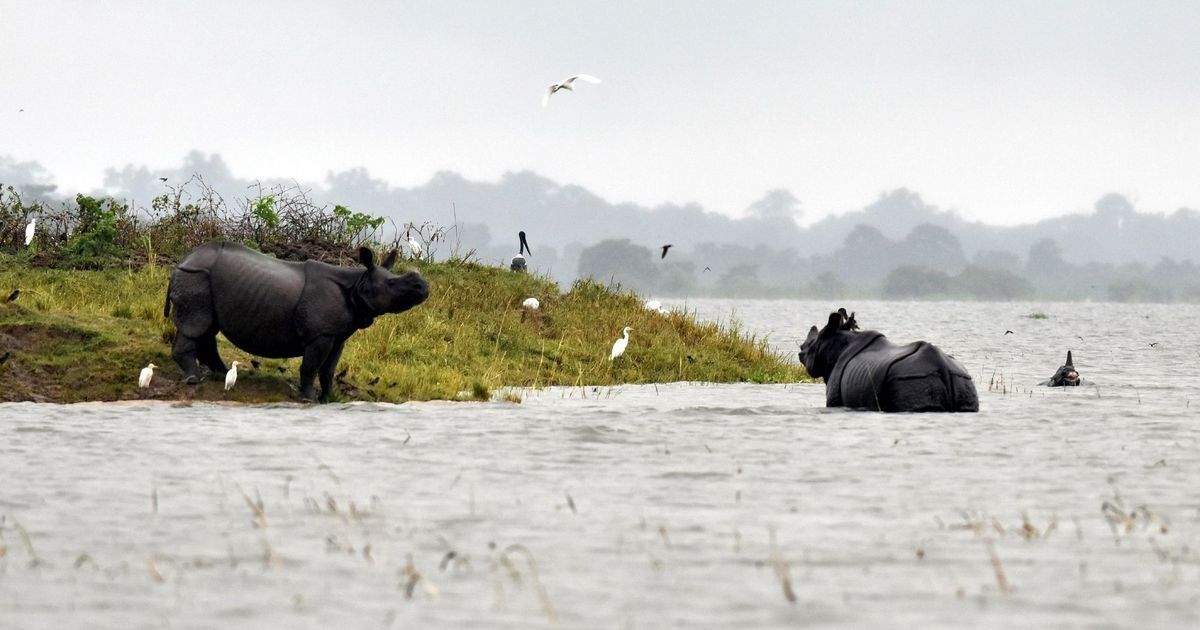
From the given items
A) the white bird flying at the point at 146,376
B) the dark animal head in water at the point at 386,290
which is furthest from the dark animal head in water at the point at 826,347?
the white bird flying at the point at 146,376

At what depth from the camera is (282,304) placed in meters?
15.2

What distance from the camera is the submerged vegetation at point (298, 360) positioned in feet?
52.4

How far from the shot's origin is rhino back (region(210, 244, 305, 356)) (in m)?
15.2

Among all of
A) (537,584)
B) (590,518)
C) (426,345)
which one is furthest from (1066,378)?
(537,584)

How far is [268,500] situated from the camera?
9.17 metres

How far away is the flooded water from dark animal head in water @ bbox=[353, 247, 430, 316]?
1038 millimetres

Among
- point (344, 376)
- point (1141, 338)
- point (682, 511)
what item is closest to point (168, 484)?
point (682, 511)

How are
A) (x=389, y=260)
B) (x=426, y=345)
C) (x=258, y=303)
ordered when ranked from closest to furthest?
(x=258, y=303) < (x=389, y=260) < (x=426, y=345)

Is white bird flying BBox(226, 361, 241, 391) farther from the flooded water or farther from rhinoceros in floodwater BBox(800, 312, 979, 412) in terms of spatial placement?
rhinoceros in floodwater BBox(800, 312, 979, 412)

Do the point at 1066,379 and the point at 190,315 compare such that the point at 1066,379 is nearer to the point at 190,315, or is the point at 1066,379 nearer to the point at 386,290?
the point at 386,290

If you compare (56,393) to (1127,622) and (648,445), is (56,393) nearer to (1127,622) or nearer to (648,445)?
(648,445)

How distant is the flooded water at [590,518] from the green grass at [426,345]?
4.38ft

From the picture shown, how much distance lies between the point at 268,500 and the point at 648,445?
3.76m

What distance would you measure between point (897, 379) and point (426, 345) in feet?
24.0
